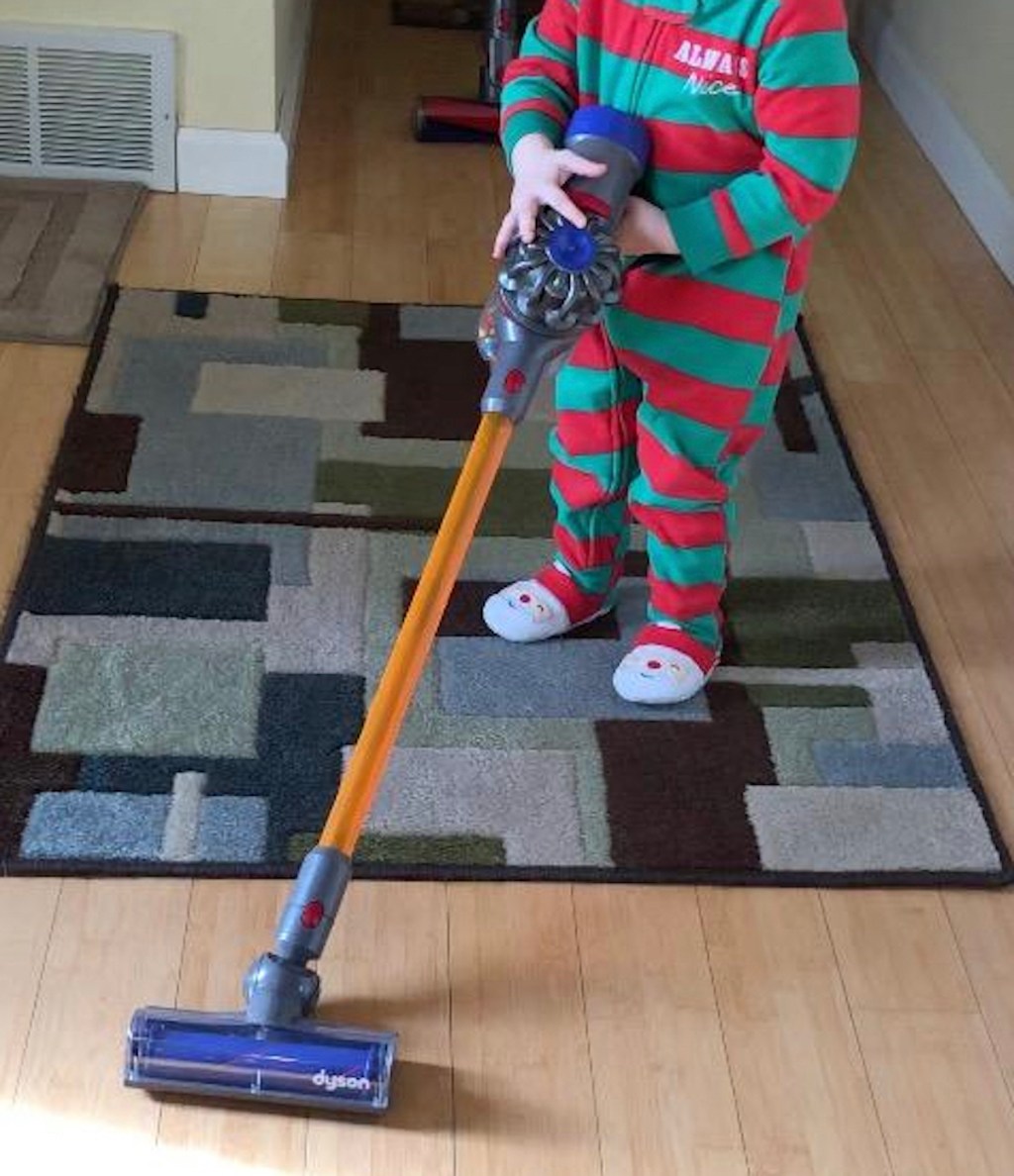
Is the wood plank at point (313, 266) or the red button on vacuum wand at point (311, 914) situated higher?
the red button on vacuum wand at point (311, 914)

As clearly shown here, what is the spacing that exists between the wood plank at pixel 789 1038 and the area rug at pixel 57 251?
49.7 inches

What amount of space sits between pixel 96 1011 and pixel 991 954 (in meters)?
0.74

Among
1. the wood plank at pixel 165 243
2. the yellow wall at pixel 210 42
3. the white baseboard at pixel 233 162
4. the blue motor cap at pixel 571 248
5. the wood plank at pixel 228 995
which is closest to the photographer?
the wood plank at pixel 228 995

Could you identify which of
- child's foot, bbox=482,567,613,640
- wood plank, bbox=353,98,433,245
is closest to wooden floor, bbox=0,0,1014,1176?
child's foot, bbox=482,567,613,640

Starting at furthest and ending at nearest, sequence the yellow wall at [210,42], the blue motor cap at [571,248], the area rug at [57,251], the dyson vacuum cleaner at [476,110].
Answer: the dyson vacuum cleaner at [476,110] < the yellow wall at [210,42] < the area rug at [57,251] < the blue motor cap at [571,248]

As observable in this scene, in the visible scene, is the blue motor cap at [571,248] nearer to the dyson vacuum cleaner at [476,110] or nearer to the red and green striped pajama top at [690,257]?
the red and green striped pajama top at [690,257]

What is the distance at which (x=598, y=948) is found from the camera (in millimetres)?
1579

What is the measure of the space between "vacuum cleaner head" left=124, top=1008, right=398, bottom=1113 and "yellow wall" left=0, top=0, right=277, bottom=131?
5.99 feet

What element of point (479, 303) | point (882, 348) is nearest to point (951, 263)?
point (882, 348)

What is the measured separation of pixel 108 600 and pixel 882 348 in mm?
1202

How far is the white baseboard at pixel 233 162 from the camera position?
Answer: 2.90 meters

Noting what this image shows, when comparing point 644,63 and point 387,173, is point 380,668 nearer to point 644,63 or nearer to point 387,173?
point 644,63

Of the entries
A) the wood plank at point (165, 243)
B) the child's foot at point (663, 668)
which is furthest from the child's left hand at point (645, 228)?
the wood plank at point (165, 243)

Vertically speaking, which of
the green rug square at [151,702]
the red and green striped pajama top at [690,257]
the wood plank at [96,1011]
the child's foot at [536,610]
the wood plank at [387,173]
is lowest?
the wood plank at [387,173]
